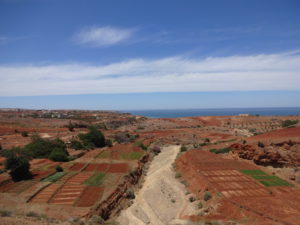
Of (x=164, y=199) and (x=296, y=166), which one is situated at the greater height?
(x=296, y=166)

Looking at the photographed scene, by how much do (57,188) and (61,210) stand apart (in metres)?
4.85

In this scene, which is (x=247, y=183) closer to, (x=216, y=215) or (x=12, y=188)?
(x=216, y=215)

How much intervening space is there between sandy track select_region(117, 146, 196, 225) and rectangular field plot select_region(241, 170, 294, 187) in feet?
28.1

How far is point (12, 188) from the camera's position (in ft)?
67.4

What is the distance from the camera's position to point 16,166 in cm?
2319

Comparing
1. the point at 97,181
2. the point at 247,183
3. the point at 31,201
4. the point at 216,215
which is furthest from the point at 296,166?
the point at 31,201

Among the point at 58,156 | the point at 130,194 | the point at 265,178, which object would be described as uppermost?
the point at 58,156

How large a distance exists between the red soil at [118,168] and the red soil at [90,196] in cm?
606

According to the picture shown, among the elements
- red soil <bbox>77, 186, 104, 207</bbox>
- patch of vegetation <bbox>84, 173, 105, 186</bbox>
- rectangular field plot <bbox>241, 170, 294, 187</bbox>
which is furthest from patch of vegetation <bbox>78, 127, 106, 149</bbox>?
rectangular field plot <bbox>241, 170, 294, 187</bbox>

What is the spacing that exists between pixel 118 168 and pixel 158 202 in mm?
8651

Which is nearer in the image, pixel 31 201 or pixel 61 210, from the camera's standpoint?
pixel 61 210

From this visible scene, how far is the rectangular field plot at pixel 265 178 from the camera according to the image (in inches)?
928

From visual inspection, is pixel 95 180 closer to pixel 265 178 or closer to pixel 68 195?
pixel 68 195

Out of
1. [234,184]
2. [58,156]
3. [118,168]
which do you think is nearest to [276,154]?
[234,184]
